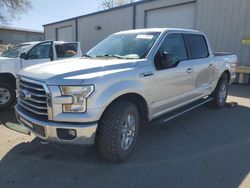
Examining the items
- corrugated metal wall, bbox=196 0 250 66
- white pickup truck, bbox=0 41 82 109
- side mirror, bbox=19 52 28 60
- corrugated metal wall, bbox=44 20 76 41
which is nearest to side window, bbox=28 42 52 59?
white pickup truck, bbox=0 41 82 109

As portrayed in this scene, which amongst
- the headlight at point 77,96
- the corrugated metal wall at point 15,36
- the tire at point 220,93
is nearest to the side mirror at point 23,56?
the headlight at point 77,96

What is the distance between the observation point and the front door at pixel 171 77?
396 cm

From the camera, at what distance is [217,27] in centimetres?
1188

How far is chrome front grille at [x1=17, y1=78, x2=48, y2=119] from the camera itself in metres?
3.07

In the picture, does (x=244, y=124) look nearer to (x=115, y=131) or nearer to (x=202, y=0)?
(x=115, y=131)

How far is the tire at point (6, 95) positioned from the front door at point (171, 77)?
13.1 ft

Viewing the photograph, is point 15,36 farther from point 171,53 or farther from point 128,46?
point 171,53

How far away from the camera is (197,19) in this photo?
41.1 ft

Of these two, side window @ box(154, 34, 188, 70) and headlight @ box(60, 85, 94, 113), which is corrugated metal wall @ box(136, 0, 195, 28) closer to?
side window @ box(154, 34, 188, 70)

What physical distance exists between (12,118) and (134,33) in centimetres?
340

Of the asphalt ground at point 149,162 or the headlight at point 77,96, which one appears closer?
the headlight at point 77,96

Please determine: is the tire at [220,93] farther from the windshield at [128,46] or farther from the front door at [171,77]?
the windshield at [128,46]

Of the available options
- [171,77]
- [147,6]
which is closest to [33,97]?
[171,77]

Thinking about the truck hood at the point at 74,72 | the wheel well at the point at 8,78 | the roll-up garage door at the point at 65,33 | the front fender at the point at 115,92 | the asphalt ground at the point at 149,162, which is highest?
the roll-up garage door at the point at 65,33
